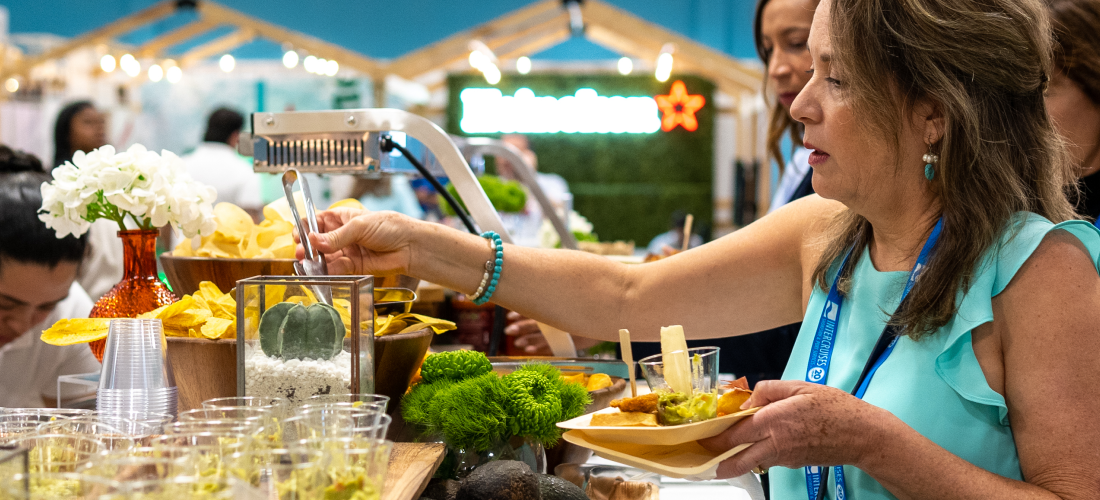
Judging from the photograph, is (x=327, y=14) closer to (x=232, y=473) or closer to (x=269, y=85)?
(x=269, y=85)

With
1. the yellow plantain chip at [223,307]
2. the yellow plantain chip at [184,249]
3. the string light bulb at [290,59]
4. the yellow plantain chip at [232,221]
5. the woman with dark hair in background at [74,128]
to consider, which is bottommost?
the yellow plantain chip at [223,307]

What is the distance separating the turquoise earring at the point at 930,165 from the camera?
4.06 feet

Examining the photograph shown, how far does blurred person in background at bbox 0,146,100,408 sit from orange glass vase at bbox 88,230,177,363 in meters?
0.69

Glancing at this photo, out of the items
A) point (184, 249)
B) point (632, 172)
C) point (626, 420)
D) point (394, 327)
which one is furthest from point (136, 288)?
point (632, 172)

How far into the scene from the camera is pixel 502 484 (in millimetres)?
1093

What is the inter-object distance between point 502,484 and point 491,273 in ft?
1.93

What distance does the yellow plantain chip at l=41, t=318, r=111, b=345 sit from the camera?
134cm

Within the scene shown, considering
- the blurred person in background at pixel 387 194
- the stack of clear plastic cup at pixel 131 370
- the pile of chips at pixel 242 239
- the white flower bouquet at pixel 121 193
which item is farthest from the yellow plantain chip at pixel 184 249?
the blurred person in background at pixel 387 194

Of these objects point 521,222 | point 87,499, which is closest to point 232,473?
point 87,499

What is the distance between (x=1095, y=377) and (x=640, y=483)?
62cm

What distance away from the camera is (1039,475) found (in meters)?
1.13

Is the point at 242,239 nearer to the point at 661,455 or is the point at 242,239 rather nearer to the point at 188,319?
the point at 188,319

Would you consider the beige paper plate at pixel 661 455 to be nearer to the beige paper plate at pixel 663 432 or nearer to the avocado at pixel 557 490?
the beige paper plate at pixel 663 432

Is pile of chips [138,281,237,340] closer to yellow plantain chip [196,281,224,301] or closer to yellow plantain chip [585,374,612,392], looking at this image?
yellow plantain chip [196,281,224,301]
